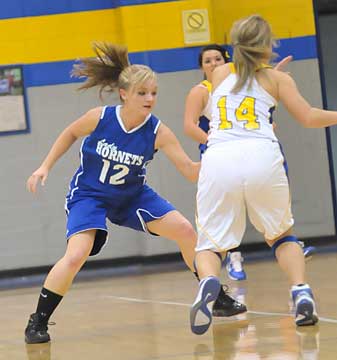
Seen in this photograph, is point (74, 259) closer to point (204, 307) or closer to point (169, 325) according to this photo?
point (169, 325)

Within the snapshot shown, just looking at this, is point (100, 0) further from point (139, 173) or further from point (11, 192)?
point (139, 173)

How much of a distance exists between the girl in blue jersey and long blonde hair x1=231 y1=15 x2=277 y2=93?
0.69 metres

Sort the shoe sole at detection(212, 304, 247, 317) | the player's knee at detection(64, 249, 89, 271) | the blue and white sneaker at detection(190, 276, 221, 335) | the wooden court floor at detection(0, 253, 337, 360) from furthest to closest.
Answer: the shoe sole at detection(212, 304, 247, 317) → the player's knee at detection(64, 249, 89, 271) → the blue and white sneaker at detection(190, 276, 221, 335) → the wooden court floor at detection(0, 253, 337, 360)

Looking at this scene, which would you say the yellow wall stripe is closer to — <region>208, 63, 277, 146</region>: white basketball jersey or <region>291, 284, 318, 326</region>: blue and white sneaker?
<region>208, 63, 277, 146</region>: white basketball jersey

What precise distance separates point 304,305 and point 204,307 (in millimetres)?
583

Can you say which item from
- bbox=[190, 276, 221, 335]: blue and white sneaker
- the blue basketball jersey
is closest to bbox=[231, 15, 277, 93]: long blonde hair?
the blue basketball jersey

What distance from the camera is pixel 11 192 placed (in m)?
11.3

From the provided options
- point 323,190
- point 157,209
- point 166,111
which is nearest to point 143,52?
point 166,111

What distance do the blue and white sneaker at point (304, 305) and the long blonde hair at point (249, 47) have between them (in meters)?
1.15

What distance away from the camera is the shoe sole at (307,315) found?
573cm

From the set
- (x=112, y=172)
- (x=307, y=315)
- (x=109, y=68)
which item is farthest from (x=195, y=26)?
(x=307, y=315)

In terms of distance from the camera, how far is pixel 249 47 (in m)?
5.75

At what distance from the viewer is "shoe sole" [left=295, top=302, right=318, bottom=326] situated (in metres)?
5.73

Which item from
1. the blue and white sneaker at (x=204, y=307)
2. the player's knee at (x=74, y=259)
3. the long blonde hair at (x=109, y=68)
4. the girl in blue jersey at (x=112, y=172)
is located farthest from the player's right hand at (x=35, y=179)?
the blue and white sneaker at (x=204, y=307)
